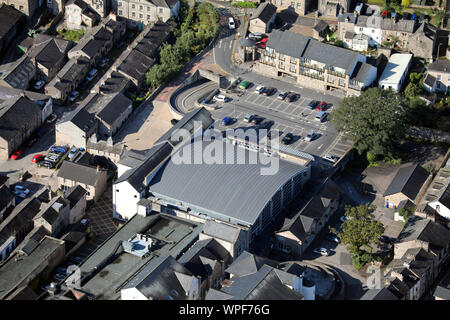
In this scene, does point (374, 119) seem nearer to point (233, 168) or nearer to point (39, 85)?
point (233, 168)

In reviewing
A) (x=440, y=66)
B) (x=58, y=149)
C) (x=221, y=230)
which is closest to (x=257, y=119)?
(x=58, y=149)

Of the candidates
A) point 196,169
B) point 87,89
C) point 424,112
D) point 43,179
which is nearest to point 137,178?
point 196,169

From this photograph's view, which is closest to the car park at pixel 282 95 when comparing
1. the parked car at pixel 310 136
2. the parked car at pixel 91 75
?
the parked car at pixel 310 136

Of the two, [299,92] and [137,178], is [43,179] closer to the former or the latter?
[137,178]

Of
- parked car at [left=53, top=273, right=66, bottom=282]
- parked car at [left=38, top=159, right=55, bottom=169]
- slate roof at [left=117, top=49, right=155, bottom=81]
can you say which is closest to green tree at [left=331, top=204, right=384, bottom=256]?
parked car at [left=53, top=273, right=66, bottom=282]

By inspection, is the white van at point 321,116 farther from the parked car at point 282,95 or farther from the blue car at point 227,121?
the blue car at point 227,121

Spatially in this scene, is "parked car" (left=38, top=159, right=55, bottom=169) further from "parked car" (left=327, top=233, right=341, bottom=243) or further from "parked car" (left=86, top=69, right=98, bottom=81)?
"parked car" (left=327, top=233, right=341, bottom=243)
